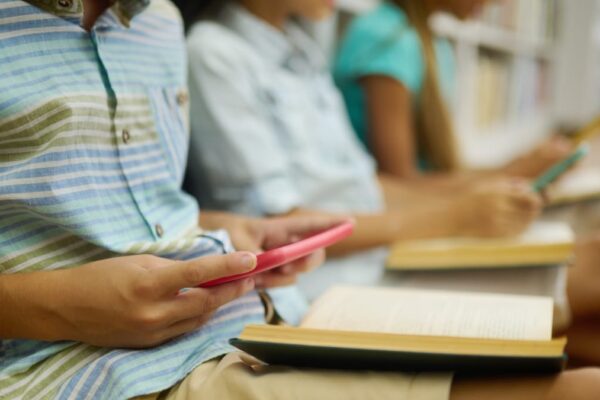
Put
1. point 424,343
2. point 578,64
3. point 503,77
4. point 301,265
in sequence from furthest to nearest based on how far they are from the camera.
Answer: point 578,64, point 503,77, point 301,265, point 424,343

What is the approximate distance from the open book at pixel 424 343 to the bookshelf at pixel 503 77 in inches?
52.2

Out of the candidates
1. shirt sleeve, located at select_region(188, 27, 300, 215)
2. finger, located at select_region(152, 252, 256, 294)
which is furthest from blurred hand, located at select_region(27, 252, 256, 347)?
shirt sleeve, located at select_region(188, 27, 300, 215)

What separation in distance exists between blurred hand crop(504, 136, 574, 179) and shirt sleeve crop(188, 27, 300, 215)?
0.71 metres

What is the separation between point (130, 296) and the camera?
0.51 m

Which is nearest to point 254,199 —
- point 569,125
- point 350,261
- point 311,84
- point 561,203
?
point 350,261

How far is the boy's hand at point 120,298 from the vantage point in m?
0.50

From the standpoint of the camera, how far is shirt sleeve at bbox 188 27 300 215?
2.98 ft

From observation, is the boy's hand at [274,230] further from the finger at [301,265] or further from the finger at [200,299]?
the finger at [200,299]

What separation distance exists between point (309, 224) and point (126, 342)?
0.86 feet

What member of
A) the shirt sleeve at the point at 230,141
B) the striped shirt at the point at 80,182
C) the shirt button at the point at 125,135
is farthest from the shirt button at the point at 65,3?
the shirt sleeve at the point at 230,141

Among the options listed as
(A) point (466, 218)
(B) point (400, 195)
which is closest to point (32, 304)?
(A) point (466, 218)

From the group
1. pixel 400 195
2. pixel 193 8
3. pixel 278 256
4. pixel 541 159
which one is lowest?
pixel 400 195

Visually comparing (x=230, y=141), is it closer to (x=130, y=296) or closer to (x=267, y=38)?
(x=267, y=38)

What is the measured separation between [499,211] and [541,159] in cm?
Result: 41
